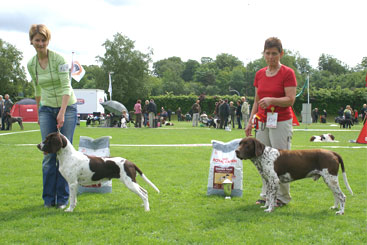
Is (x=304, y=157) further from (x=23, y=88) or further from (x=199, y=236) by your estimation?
(x=23, y=88)

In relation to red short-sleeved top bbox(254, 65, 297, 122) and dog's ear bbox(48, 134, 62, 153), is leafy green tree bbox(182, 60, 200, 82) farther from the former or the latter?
dog's ear bbox(48, 134, 62, 153)

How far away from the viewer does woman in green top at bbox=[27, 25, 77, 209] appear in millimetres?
4176

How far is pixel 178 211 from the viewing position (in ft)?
13.9

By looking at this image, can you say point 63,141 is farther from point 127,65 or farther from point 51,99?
point 127,65

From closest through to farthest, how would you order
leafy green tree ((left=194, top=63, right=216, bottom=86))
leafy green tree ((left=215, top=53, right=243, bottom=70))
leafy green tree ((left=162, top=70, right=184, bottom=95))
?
leafy green tree ((left=162, top=70, right=184, bottom=95)) < leafy green tree ((left=194, top=63, right=216, bottom=86)) < leafy green tree ((left=215, top=53, right=243, bottom=70))

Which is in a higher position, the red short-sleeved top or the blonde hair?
the blonde hair

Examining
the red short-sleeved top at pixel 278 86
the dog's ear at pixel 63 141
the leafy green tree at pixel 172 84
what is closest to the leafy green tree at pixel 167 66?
the leafy green tree at pixel 172 84

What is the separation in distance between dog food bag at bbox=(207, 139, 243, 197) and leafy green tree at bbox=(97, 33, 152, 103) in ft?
157

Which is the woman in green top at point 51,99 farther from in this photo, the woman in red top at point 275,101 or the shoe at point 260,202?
the shoe at point 260,202

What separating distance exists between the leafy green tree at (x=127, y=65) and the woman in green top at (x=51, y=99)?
48.2 m

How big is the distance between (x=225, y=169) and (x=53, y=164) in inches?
89.9

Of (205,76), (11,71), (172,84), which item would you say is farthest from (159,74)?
(11,71)

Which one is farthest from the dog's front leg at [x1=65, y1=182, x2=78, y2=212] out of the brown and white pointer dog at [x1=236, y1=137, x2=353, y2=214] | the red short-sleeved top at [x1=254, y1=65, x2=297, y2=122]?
the red short-sleeved top at [x1=254, y1=65, x2=297, y2=122]

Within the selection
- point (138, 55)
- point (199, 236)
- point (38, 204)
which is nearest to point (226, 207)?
point (199, 236)
